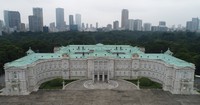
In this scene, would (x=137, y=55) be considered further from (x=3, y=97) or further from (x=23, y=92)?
(x=3, y=97)

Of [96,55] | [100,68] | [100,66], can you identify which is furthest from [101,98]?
[96,55]

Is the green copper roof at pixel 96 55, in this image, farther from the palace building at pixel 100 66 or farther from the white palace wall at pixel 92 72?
the white palace wall at pixel 92 72

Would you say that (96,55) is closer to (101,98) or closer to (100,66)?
(100,66)

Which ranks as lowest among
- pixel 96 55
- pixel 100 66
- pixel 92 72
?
pixel 92 72

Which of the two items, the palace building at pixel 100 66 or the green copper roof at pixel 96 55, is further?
the palace building at pixel 100 66

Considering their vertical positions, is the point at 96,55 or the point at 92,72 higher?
the point at 96,55

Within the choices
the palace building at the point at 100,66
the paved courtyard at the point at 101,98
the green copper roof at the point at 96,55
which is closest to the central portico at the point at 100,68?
the palace building at the point at 100,66

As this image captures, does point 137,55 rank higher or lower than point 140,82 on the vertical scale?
higher

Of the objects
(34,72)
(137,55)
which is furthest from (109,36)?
(34,72)
